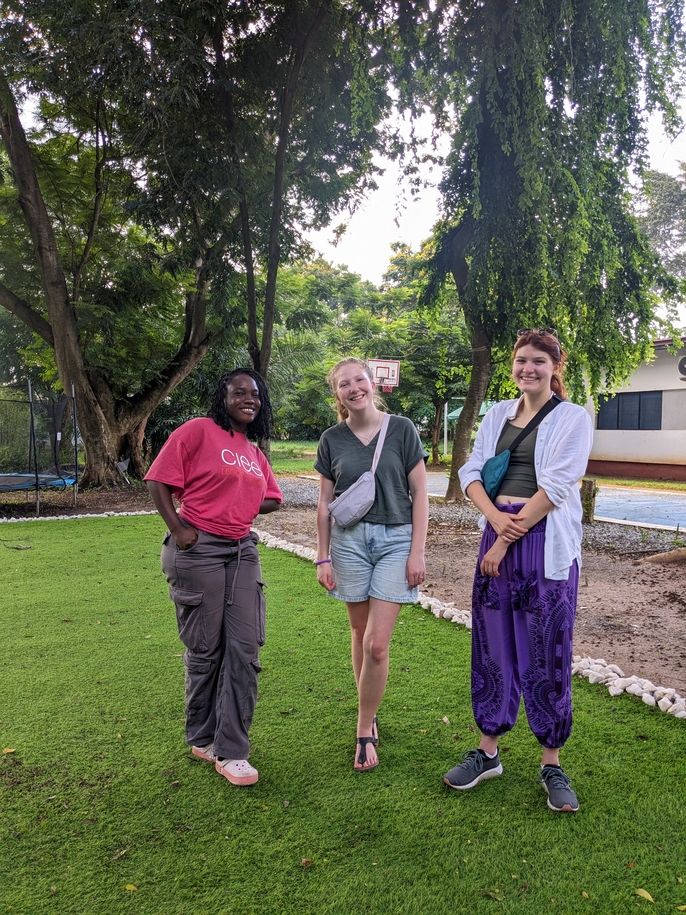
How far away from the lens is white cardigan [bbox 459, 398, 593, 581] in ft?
8.28

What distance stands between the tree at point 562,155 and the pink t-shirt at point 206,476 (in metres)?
6.27

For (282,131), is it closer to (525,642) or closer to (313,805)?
(525,642)

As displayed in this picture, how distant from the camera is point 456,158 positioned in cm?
891

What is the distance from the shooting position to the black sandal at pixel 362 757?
2.91 metres

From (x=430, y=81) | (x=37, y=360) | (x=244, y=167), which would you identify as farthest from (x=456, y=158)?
(x=37, y=360)

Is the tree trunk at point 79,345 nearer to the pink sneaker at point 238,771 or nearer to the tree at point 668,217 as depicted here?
the pink sneaker at point 238,771

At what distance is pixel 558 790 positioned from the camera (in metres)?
2.61

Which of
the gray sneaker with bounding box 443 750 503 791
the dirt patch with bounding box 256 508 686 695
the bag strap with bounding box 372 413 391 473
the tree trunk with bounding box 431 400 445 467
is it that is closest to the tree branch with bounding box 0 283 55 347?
the dirt patch with bounding box 256 508 686 695

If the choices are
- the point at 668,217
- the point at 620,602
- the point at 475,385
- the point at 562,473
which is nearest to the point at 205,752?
the point at 562,473

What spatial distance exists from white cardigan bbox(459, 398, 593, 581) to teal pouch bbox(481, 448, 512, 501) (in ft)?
0.42

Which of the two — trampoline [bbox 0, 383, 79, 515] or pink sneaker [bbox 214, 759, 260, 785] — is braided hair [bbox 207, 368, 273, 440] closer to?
Result: pink sneaker [bbox 214, 759, 260, 785]

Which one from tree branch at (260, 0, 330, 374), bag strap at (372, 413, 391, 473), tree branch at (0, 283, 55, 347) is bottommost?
bag strap at (372, 413, 391, 473)

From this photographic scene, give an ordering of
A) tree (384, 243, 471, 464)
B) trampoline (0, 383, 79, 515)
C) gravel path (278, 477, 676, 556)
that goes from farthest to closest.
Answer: tree (384, 243, 471, 464), trampoline (0, 383, 79, 515), gravel path (278, 477, 676, 556)

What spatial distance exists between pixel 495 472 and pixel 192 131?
29.1 feet
